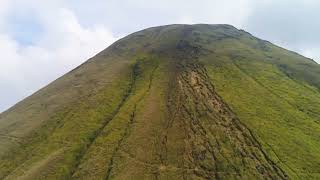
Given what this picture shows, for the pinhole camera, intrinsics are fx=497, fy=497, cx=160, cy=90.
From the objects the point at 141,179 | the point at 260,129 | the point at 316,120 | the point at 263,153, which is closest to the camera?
the point at 141,179

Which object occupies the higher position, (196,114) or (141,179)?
(196,114)

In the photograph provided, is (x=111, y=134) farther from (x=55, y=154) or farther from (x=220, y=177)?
(x=220, y=177)

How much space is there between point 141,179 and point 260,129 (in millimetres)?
52130

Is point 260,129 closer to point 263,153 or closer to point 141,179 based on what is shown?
point 263,153

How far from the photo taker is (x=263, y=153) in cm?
17212

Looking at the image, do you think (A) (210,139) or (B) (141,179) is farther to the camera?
(A) (210,139)

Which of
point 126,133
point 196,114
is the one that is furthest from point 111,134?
point 196,114

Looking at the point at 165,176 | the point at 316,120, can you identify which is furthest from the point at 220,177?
the point at 316,120

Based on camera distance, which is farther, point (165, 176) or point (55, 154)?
point (55, 154)

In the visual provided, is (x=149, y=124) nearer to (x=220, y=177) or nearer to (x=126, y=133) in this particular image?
(x=126, y=133)

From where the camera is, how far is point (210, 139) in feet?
593

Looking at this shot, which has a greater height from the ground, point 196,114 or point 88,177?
point 196,114

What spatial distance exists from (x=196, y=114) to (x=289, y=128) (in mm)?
35853

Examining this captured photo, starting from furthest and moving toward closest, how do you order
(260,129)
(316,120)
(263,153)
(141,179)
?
(316,120) → (260,129) → (263,153) → (141,179)
